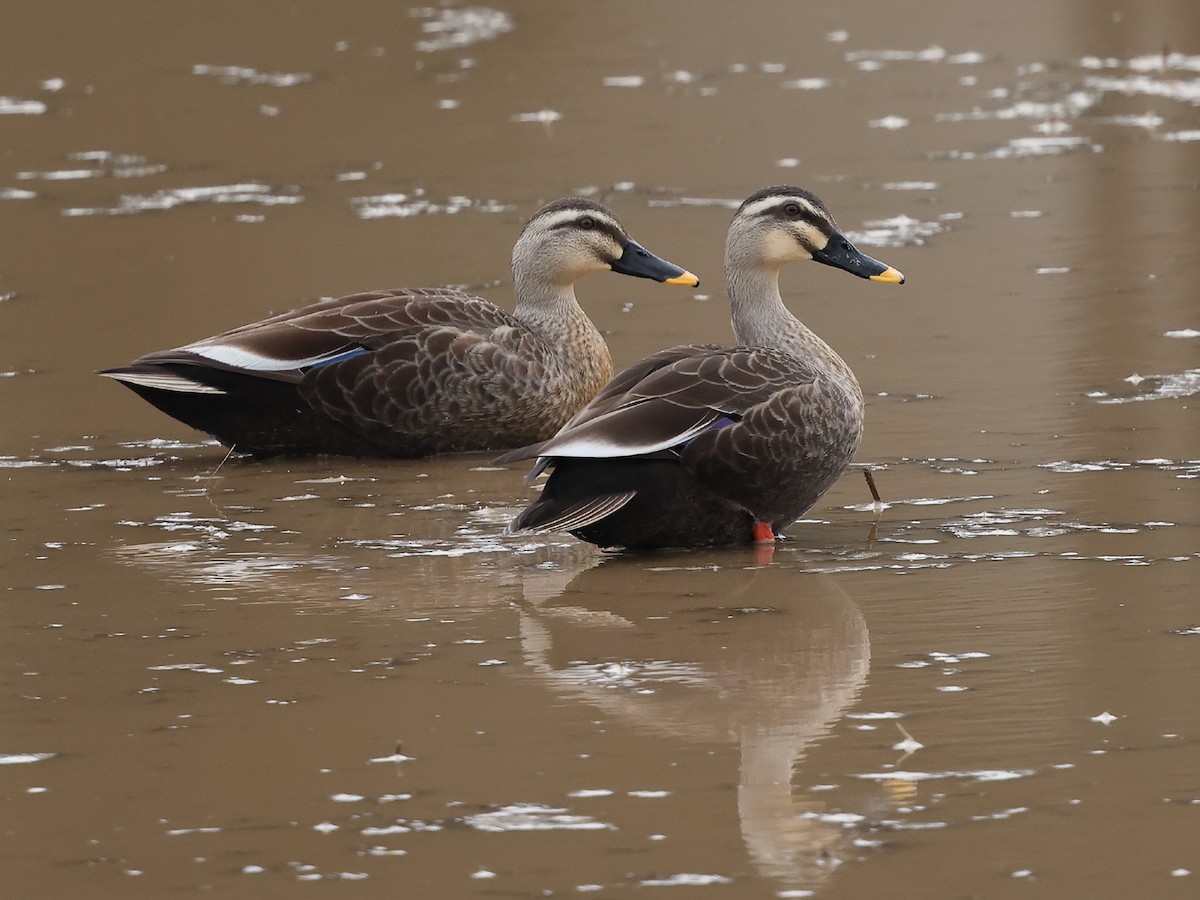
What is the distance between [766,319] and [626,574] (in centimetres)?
169

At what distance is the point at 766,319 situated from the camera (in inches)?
354

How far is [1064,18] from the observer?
2305 centimetres

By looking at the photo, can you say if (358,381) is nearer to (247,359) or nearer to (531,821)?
(247,359)

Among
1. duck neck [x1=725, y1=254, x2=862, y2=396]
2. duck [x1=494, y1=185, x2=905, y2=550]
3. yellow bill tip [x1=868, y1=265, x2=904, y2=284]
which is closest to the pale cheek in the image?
duck neck [x1=725, y1=254, x2=862, y2=396]

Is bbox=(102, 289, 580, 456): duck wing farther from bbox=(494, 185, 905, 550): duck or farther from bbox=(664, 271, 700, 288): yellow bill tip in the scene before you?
bbox=(494, 185, 905, 550): duck

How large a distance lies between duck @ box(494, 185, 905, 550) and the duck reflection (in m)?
0.19

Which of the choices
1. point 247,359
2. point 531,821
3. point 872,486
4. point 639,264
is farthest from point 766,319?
point 531,821

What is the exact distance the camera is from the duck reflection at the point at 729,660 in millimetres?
5281

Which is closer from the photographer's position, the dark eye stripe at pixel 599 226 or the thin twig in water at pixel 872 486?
the thin twig in water at pixel 872 486

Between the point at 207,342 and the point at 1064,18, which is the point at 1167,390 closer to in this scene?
the point at 207,342

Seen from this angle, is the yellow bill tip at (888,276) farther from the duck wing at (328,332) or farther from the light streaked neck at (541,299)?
the duck wing at (328,332)

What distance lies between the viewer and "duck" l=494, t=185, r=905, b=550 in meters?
7.78

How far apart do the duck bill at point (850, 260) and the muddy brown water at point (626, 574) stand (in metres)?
0.73

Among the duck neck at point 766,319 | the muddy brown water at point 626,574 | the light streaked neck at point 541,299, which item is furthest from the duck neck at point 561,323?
the duck neck at point 766,319
